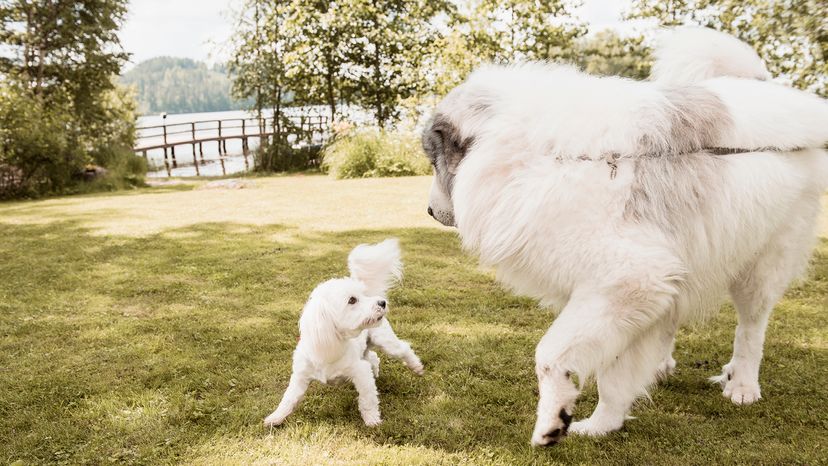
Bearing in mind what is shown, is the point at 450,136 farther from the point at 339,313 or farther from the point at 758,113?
the point at 758,113

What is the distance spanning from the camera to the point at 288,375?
11.0 ft

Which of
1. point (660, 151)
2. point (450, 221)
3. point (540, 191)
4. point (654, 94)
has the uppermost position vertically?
point (654, 94)

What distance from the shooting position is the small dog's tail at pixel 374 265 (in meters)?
3.28

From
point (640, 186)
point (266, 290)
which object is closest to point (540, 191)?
point (640, 186)

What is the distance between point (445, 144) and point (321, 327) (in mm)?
1069

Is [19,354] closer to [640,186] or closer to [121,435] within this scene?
[121,435]

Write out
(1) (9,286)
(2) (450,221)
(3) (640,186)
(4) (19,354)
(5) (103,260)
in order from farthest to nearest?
1. (5) (103,260)
2. (1) (9,286)
3. (4) (19,354)
4. (2) (450,221)
5. (3) (640,186)

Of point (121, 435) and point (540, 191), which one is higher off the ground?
point (540, 191)

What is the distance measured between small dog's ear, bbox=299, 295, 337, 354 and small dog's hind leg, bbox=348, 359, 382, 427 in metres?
0.23

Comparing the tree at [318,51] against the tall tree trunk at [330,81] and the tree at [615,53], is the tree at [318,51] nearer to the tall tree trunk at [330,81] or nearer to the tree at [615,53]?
the tall tree trunk at [330,81]

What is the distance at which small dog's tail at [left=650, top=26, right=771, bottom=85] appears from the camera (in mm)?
Result: 2822

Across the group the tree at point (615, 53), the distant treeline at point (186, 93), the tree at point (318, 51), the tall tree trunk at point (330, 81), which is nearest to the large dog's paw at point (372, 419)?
the tree at point (615, 53)

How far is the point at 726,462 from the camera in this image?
7.79ft

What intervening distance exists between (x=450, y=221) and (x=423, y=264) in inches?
119
